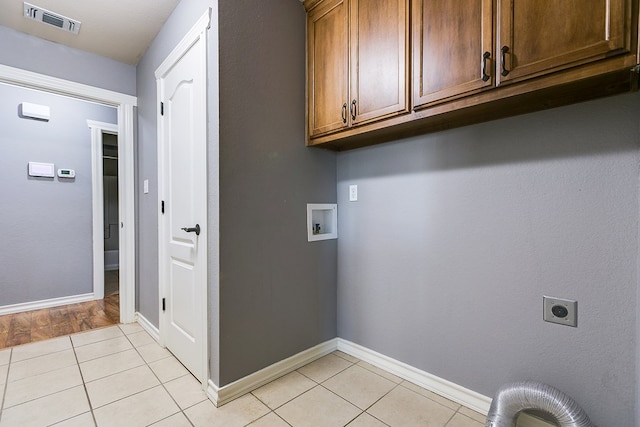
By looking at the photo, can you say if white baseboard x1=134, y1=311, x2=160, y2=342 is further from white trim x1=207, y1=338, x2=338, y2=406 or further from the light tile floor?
white trim x1=207, y1=338, x2=338, y2=406

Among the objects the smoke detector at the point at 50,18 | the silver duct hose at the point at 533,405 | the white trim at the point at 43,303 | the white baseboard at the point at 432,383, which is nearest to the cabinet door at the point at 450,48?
the silver duct hose at the point at 533,405

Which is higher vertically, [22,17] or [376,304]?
[22,17]

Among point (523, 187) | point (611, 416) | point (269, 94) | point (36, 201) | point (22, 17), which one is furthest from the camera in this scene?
point (36, 201)

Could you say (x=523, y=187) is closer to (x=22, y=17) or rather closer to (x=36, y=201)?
(x=22, y=17)

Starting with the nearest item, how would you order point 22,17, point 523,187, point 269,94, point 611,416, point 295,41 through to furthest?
point 611,416, point 523,187, point 269,94, point 295,41, point 22,17

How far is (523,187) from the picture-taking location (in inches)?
54.6

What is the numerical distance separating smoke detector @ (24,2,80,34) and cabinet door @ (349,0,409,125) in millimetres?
2136

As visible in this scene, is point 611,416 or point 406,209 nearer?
point 611,416

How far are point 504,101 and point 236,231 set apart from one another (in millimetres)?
1473

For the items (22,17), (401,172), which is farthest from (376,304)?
(22,17)

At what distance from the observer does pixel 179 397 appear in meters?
1.63

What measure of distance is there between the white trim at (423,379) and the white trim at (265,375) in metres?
0.20

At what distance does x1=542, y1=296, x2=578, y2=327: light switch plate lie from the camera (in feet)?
4.10

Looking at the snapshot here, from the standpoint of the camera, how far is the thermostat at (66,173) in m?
3.32
